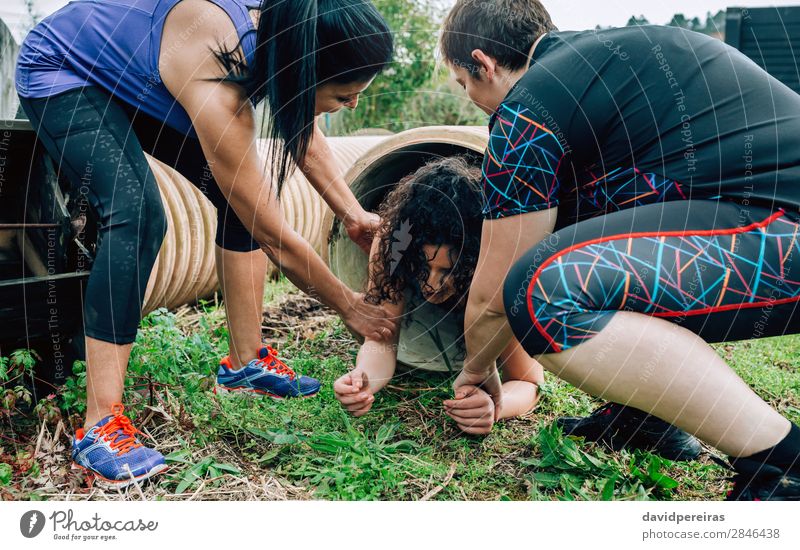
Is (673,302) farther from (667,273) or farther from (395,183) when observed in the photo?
(395,183)

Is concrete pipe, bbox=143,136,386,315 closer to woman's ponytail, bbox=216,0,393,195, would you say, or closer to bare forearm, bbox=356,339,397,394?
bare forearm, bbox=356,339,397,394

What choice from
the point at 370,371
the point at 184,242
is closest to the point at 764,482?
the point at 370,371

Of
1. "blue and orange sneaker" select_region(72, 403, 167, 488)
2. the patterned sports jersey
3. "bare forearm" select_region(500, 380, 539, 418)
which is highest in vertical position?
the patterned sports jersey

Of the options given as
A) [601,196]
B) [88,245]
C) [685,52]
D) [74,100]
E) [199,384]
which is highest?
[685,52]

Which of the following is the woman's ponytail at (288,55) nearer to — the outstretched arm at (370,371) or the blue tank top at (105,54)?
the blue tank top at (105,54)

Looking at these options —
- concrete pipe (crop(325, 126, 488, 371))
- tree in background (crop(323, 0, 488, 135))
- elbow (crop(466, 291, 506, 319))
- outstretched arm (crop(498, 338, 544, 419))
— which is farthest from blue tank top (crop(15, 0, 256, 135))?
tree in background (crop(323, 0, 488, 135))

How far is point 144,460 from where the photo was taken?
1.50 metres

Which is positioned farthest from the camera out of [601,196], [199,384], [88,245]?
[199,384]

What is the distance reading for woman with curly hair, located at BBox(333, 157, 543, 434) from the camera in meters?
1.89

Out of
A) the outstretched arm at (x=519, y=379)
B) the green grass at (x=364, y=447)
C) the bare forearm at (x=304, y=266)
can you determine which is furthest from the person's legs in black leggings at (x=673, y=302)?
the outstretched arm at (x=519, y=379)

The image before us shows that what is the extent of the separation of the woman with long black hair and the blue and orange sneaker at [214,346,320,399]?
42 cm

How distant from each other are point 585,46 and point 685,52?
0.19m
